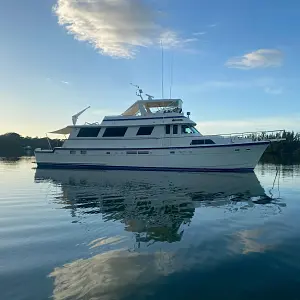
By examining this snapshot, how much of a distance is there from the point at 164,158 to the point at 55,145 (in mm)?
45879

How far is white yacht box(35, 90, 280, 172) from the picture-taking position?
21.8 m

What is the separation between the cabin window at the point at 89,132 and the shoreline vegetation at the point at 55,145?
28.7 metres

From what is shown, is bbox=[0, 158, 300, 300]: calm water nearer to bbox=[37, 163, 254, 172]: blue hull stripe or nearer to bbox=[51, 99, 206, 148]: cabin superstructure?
bbox=[37, 163, 254, 172]: blue hull stripe

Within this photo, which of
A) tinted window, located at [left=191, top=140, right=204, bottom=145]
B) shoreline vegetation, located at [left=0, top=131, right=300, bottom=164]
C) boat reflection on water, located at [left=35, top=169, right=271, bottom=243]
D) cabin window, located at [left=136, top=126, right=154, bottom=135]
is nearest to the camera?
boat reflection on water, located at [left=35, top=169, right=271, bottom=243]

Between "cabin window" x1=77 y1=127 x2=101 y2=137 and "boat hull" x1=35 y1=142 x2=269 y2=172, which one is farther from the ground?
"cabin window" x1=77 y1=127 x2=101 y2=137

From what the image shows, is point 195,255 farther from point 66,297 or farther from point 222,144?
point 222,144

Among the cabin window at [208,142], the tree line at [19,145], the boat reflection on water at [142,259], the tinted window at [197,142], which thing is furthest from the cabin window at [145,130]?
the tree line at [19,145]

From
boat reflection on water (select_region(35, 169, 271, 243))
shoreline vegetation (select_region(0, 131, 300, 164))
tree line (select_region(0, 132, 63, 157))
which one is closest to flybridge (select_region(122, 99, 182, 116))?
boat reflection on water (select_region(35, 169, 271, 243))

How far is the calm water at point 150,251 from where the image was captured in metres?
3.39

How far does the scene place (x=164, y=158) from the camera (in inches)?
910

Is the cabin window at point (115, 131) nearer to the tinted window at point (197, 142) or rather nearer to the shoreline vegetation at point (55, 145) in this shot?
the tinted window at point (197, 142)

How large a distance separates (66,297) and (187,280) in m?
1.35

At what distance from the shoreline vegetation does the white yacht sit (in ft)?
93.7

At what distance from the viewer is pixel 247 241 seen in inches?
203
